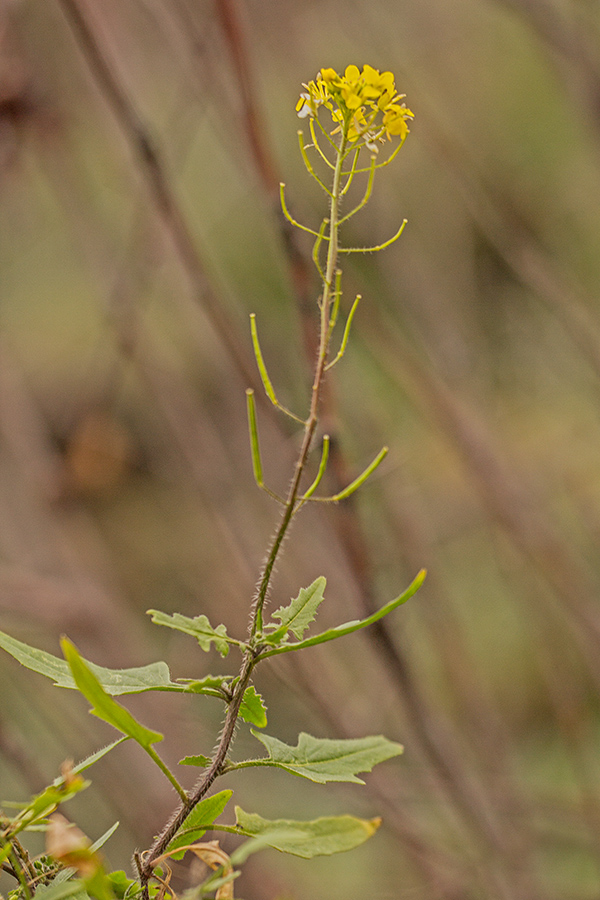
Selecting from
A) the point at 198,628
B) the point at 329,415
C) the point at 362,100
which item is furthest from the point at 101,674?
the point at 329,415

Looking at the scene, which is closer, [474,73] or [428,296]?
[428,296]

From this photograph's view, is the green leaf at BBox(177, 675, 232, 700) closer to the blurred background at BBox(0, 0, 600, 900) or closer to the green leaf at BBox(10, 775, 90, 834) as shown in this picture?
the green leaf at BBox(10, 775, 90, 834)

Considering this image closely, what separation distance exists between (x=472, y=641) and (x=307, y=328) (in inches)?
70.9

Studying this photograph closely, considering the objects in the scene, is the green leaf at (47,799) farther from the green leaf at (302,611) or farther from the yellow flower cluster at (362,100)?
the yellow flower cluster at (362,100)

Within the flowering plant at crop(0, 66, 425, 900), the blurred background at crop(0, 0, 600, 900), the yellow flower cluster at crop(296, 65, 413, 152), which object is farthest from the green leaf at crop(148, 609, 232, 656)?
the blurred background at crop(0, 0, 600, 900)

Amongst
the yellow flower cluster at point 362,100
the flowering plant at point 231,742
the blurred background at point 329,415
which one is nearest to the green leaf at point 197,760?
the flowering plant at point 231,742

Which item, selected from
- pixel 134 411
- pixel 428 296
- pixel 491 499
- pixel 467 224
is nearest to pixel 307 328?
pixel 491 499

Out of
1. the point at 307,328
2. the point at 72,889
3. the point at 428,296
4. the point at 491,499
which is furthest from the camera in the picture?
the point at 428,296

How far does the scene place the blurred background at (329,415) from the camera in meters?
0.80

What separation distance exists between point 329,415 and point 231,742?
440 millimetres

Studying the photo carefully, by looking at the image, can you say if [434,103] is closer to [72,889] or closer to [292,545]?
[292,545]

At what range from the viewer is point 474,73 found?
7.80 feet

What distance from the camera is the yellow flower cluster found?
0.74ft

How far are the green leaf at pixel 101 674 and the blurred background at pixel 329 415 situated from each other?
0.41m
